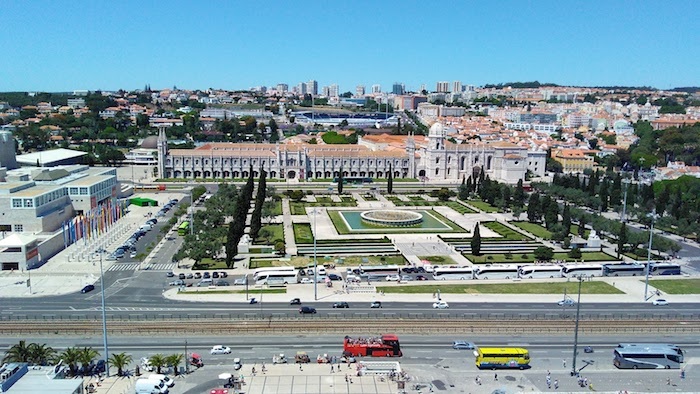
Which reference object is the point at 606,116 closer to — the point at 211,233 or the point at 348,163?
the point at 348,163

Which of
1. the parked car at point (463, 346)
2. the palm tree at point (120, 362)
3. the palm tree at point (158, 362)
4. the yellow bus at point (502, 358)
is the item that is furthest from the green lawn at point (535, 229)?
the palm tree at point (120, 362)

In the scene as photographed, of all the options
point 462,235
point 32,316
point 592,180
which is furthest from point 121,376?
point 592,180

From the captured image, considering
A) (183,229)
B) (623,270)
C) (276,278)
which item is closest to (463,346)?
(276,278)

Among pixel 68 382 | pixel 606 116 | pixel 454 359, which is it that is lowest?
pixel 454 359

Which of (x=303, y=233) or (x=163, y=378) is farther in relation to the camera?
(x=303, y=233)

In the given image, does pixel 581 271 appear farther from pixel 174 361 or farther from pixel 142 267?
pixel 142 267
